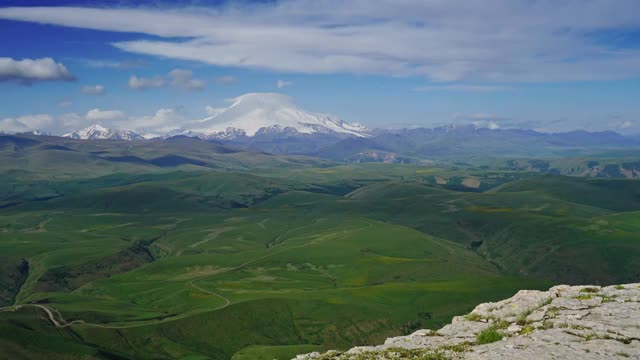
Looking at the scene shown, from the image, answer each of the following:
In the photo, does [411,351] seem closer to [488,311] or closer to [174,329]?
[488,311]

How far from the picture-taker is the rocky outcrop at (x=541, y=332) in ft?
91.6

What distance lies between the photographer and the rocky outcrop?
91.6ft

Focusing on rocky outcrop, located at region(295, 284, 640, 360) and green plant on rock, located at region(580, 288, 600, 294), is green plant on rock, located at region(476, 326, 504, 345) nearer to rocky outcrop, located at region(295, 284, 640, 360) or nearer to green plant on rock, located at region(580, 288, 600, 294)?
rocky outcrop, located at region(295, 284, 640, 360)

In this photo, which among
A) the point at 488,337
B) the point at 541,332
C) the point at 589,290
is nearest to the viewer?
the point at 541,332

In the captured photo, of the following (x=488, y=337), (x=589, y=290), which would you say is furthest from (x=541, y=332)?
(x=589, y=290)

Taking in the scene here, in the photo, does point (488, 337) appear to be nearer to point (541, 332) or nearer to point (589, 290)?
point (541, 332)

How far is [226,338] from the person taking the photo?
19050 centimetres

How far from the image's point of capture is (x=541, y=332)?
99.8ft

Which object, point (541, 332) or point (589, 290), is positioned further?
point (589, 290)

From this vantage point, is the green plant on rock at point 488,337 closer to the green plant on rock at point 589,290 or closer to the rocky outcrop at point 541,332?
the rocky outcrop at point 541,332

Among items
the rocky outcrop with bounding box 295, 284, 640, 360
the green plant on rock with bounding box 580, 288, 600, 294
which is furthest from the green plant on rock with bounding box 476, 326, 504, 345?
the green plant on rock with bounding box 580, 288, 600, 294

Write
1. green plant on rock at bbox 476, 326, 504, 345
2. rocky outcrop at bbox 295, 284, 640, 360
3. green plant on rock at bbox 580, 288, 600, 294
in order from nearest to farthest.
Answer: rocky outcrop at bbox 295, 284, 640, 360
green plant on rock at bbox 476, 326, 504, 345
green plant on rock at bbox 580, 288, 600, 294

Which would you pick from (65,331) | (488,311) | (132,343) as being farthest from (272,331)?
(488,311)

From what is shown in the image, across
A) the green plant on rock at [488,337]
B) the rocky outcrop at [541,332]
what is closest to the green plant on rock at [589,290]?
the rocky outcrop at [541,332]
